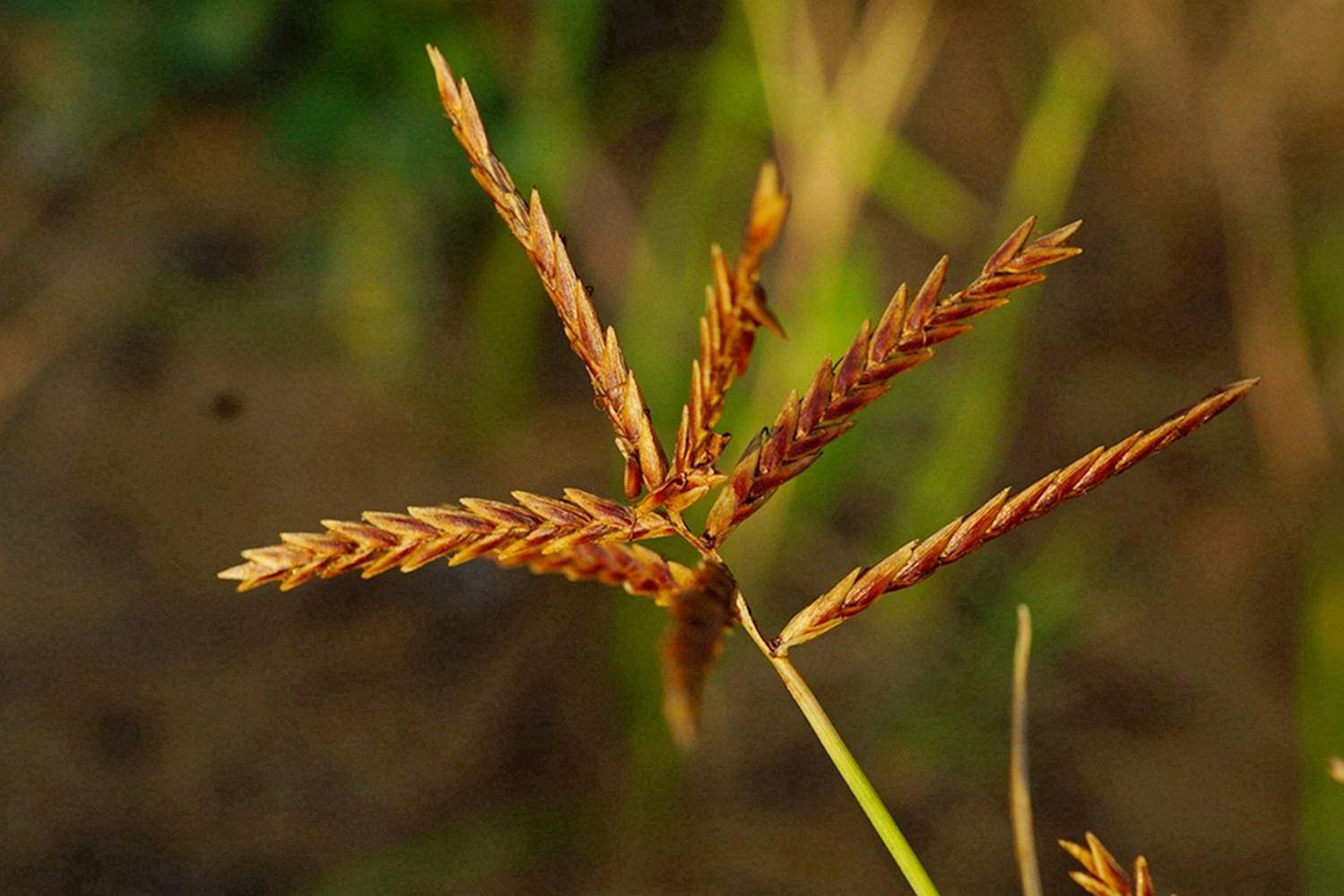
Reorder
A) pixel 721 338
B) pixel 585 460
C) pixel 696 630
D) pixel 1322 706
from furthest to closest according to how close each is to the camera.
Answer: pixel 585 460
pixel 1322 706
pixel 696 630
pixel 721 338

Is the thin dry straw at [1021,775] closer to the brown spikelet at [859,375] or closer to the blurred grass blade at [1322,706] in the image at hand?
the brown spikelet at [859,375]

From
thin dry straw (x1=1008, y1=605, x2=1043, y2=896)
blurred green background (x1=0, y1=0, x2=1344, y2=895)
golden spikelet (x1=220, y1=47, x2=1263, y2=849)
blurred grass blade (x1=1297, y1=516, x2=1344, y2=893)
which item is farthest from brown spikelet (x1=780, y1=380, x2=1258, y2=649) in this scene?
blurred grass blade (x1=1297, y1=516, x2=1344, y2=893)

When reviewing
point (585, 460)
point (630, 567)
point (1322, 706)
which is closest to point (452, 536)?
point (630, 567)

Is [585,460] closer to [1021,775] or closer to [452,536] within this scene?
[1021,775]

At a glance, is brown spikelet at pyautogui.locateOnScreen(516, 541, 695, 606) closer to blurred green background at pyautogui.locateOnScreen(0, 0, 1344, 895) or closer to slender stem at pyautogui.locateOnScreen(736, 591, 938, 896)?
slender stem at pyautogui.locateOnScreen(736, 591, 938, 896)

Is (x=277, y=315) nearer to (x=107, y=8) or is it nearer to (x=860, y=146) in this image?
(x=107, y=8)

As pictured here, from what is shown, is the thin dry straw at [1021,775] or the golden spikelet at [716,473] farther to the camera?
the thin dry straw at [1021,775]

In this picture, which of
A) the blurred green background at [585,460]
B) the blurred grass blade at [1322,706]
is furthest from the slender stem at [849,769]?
the blurred grass blade at [1322,706]

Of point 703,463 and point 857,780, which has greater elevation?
point 703,463
